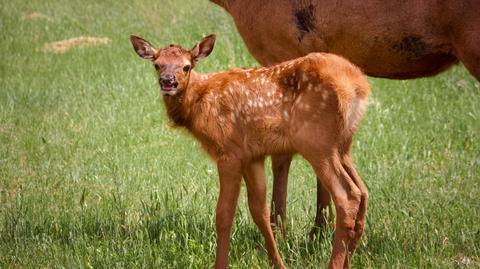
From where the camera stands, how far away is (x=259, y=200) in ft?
21.6

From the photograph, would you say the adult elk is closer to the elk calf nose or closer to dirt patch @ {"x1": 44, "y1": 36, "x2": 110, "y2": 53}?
the elk calf nose

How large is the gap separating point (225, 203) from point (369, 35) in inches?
77.9

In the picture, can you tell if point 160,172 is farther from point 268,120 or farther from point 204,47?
point 268,120

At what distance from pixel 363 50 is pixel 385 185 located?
1.78 m

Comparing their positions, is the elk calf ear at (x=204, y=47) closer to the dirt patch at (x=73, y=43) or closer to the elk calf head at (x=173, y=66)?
the elk calf head at (x=173, y=66)

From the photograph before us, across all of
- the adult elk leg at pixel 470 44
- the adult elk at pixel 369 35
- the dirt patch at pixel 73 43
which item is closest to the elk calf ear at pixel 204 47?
the adult elk at pixel 369 35

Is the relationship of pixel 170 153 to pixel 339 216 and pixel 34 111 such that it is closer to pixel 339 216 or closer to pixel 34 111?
pixel 34 111

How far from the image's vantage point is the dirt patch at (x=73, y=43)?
50.0ft

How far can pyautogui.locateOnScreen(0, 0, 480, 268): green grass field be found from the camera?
6895 millimetres

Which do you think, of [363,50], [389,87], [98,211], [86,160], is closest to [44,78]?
[86,160]

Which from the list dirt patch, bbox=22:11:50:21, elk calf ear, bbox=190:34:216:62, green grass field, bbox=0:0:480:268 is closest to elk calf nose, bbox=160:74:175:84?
elk calf ear, bbox=190:34:216:62

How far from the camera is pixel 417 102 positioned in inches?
464

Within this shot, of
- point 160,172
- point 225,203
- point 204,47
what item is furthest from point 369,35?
point 160,172

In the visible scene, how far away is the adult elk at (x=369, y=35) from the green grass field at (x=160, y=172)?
0.75m
